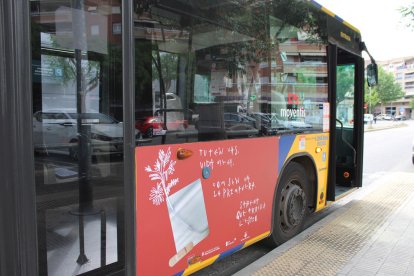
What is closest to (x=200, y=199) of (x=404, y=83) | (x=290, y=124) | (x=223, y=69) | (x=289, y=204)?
(x=223, y=69)

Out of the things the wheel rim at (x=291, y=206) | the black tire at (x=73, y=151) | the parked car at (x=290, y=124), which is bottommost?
the wheel rim at (x=291, y=206)

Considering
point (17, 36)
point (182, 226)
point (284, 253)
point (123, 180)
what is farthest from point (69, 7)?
point (284, 253)

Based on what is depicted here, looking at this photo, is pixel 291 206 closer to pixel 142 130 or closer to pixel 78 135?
pixel 142 130

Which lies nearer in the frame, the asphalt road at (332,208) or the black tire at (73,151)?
the black tire at (73,151)

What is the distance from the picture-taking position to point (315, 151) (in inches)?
191

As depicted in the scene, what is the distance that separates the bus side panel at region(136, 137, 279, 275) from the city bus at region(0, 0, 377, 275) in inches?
0.4

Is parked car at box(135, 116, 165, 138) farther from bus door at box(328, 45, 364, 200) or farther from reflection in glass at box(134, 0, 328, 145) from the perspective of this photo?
bus door at box(328, 45, 364, 200)

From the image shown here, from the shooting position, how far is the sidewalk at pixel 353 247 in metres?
3.63

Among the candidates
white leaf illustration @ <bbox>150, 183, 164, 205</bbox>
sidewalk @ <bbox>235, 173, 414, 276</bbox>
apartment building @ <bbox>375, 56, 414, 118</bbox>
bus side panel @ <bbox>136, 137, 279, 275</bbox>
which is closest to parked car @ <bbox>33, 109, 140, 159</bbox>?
bus side panel @ <bbox>136, 137, 279, 275</bbox>

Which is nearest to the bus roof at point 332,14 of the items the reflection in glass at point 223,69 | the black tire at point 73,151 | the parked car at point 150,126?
the reflection in glass at point 223,69

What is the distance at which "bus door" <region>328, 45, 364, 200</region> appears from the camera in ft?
20.6

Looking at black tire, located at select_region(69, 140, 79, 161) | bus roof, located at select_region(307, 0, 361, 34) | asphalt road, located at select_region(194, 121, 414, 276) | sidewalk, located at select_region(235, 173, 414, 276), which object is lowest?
asphalt road, located at select_region(194, 121, 414, 276)

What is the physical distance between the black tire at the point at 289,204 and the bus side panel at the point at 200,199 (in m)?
0.28

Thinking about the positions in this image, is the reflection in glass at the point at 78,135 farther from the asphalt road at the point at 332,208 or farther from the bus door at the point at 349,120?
the bus door at the point at 349,120
